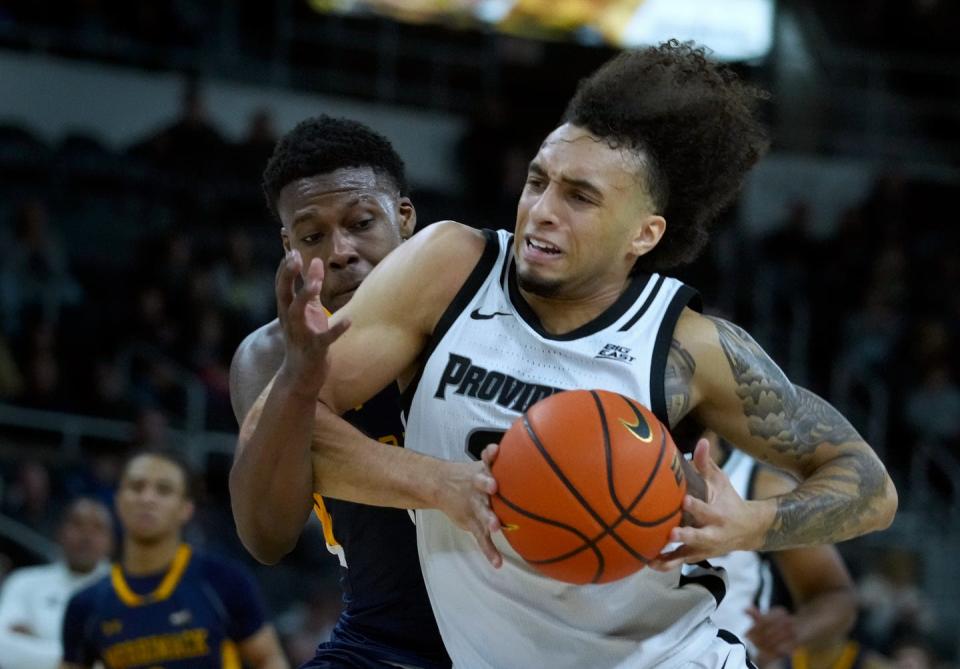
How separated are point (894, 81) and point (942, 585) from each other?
20.9 ft

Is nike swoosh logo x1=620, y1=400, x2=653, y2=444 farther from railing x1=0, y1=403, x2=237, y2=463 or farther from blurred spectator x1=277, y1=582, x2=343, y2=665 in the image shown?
railing x1=0, y1=403, x2=237, y2=463

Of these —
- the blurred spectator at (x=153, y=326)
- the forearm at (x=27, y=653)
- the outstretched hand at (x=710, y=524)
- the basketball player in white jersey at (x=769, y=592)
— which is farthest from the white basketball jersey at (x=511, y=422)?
the blurred spectator at (x=153, y=326)

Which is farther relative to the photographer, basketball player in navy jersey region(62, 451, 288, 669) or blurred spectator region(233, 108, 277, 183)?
blurred spectator region(233, 108, 277, 183)

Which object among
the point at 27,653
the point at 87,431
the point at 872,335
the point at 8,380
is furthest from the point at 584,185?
the point at 872,335

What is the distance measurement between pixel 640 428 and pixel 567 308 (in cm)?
57

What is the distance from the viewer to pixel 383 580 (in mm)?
4180

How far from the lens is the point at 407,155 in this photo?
15.2 metres

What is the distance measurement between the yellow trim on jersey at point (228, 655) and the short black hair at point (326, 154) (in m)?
2.51

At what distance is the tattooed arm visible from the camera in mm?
3705

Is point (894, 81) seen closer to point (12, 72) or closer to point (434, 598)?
point (12, 72)

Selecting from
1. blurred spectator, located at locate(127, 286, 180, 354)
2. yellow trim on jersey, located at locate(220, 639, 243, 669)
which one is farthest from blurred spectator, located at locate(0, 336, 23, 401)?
yellow trim on jersey, located at locate(220, 639, 243, 669)

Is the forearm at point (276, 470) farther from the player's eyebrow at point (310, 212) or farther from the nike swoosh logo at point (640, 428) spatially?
the player's eyebrow at point (310, 212)

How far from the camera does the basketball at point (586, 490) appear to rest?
3262 mm

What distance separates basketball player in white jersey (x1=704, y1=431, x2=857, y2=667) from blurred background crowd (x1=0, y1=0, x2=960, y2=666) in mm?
4566
